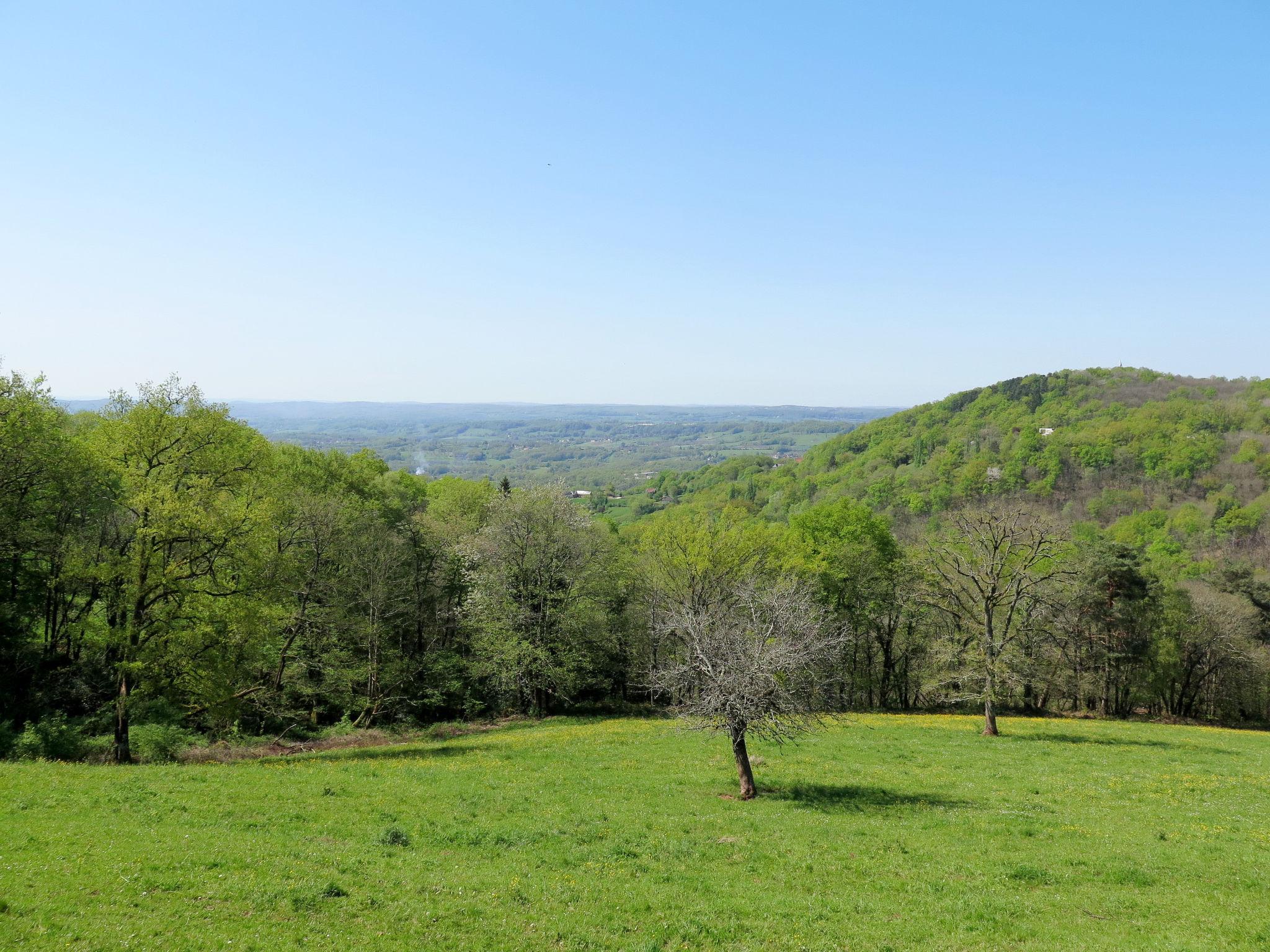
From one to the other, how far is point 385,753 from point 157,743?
8.91m

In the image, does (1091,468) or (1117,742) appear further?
(1091,468)

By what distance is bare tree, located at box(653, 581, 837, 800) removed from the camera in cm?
2102

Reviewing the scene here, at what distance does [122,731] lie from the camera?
2606 centimetres

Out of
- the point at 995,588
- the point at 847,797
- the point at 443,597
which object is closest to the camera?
the point at 847,797

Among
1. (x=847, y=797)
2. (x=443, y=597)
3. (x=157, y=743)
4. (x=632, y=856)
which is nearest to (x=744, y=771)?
(x=847, y=797)

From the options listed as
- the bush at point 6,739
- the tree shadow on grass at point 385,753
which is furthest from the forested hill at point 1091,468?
the bush at point 6,739

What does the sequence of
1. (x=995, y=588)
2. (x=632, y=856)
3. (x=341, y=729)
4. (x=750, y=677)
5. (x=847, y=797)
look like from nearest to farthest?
1. (x=632, y=856)
2. (x=750, y=677)
3. (x=847, y=797)
4. (x=995, y=588)
5. (x=341, y=729)

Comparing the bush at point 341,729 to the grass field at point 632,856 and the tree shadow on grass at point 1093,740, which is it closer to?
the grass field at point 632,856

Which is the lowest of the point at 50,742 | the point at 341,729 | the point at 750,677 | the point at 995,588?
the point at 341,729

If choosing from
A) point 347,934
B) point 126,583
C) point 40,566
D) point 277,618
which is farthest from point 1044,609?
point 40,566

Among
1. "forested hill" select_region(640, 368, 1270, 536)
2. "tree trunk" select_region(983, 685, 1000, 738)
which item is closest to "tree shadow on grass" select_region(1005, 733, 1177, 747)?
"tree trunk" select_region(983, 685, 1000, 738)

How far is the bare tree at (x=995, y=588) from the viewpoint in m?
35.3

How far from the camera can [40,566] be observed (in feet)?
110

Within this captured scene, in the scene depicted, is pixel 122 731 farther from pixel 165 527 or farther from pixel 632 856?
pixel 632 856
